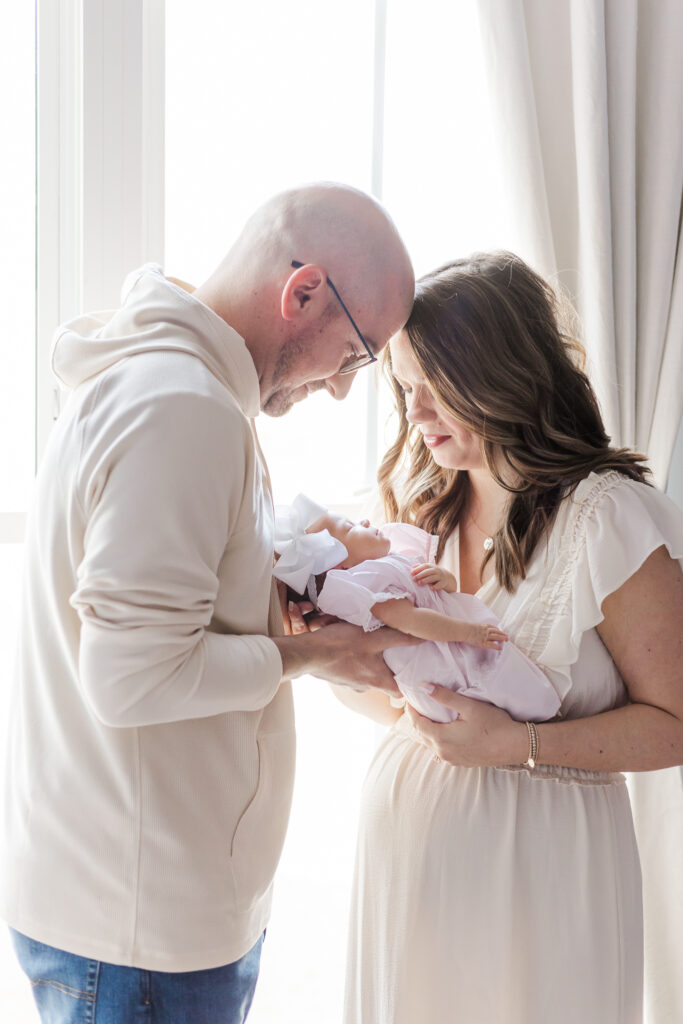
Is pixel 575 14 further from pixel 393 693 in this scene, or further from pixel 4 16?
pixel 393 693

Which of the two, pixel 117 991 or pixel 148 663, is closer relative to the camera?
pixel 148 663

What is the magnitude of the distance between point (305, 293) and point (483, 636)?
659 mm

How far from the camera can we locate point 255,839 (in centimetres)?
127

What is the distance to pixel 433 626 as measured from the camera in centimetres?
147

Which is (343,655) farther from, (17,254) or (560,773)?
(17,254)

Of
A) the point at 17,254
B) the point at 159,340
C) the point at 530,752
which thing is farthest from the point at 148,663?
the point at 17,254

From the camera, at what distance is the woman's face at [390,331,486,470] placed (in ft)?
5.61

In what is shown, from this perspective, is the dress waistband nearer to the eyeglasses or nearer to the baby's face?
the baby's face

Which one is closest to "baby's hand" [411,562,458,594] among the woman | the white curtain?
the woman

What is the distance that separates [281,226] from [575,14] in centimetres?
140

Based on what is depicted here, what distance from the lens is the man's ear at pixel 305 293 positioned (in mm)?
1241

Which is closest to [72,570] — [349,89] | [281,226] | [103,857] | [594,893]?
[103,857]

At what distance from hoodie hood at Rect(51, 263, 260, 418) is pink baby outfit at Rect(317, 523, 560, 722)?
438 mm

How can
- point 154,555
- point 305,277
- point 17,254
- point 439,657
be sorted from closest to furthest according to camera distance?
point 154,555 → point 305,277 → point 439,657 → point 17,254
